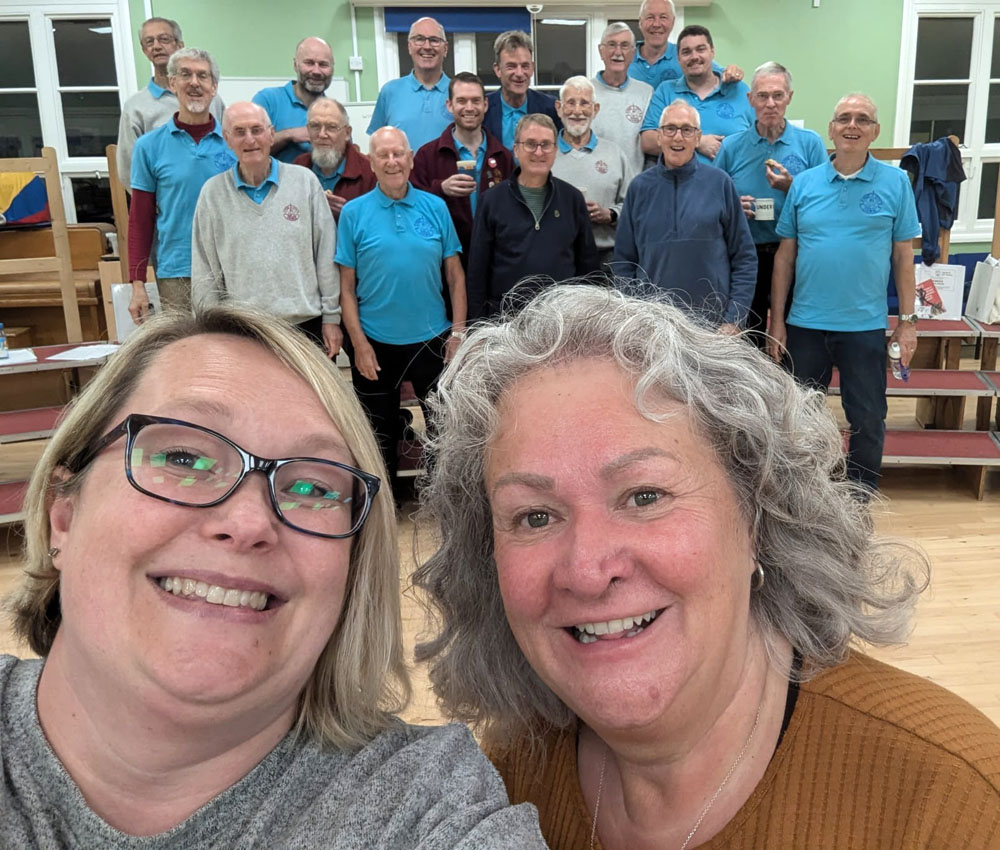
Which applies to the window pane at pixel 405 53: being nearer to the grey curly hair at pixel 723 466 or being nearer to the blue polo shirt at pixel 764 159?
the blue polo shirt at pixel 764 159

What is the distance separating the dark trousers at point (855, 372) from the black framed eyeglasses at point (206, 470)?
11.0 ft

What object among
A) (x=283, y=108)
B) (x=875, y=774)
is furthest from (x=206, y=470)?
(x=283, y=108)

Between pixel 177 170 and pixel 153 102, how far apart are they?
80 centimetres

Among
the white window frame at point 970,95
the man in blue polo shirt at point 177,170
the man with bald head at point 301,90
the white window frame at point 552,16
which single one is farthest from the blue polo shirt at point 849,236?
the white window frame at point 970,95

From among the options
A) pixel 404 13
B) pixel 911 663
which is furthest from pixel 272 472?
pixel 404 13

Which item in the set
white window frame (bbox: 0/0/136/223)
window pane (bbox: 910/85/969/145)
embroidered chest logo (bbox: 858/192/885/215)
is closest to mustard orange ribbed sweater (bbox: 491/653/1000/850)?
embroidered chest logo (bbox: 858/192/885/215)

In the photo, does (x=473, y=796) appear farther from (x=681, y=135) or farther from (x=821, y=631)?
(x=681, y=135)

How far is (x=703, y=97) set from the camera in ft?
15.9

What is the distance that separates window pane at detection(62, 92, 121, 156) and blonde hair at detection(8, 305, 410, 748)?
770 cm

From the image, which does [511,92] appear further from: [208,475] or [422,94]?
[208,475]

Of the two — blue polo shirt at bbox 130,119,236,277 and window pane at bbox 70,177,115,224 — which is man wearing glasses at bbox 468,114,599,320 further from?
window pane at bbox 70,177,115,224

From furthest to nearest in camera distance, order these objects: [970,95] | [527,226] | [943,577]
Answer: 1. [970,95]
2. [527,226]
3. [943,577]

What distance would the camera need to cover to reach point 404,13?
782 cm

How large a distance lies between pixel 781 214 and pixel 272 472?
11.9ft
